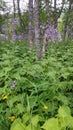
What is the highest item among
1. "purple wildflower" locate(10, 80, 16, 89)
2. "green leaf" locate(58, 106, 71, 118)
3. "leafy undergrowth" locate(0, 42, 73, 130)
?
"green leaf" locate(58, 106, 71, 118)

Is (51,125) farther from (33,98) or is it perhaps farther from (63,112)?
(33,98)

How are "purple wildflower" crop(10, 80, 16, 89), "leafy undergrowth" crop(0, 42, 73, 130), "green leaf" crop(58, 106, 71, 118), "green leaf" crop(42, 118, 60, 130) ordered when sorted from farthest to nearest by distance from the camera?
"purple wildflower" crop(10, 80, 16, 89) < "leafy undergrowth" crop(0, 42, 73, 130) < "green leaf" crop(58, 106, 71, 118) < "green leaf" crop(42, 118, 60, 130)

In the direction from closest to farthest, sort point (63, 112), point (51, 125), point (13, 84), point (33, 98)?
point (51, 125), point (63, 112), point (33, 98), point (13, 84)

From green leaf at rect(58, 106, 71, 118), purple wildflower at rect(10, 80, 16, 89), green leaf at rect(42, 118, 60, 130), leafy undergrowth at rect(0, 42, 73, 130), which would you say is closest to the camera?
green leaf at rect(42, 118, 60, 130)

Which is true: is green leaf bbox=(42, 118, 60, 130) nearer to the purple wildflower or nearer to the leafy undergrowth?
the leafy undergrowth

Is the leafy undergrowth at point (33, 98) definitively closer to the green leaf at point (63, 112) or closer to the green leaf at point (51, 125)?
the green leaf at point (63, 112)

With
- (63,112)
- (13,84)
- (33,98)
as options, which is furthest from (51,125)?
(13,84)

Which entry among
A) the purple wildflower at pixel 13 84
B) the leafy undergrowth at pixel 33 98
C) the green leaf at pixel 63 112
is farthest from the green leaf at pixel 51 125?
the purple wildflower at pixel 13 84

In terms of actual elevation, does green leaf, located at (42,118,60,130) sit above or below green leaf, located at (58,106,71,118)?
below

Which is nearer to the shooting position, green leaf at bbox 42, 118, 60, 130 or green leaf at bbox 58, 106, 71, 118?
green leaf at bbox 42, 118, 60, 130

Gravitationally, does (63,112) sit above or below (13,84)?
above

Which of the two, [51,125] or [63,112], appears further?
[63,112]

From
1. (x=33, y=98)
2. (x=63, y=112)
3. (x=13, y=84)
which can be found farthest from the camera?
(x=13, y=84)

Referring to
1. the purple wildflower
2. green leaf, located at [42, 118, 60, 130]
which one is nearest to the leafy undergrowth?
the purple wildflower
